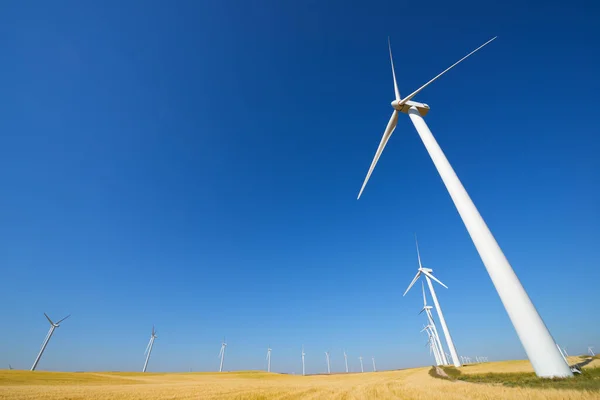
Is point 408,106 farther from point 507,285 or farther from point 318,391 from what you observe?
point 318,391

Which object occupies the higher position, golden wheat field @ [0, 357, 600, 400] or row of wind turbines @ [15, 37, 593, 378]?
row of wind turbines @ [15, 37, 593, 378]

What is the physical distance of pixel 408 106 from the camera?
917 inches

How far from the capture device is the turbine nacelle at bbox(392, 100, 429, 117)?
73.1 feet

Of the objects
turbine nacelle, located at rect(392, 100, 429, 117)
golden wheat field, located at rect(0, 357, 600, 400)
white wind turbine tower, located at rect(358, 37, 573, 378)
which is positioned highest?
turbine nacelle, located at rect(392, 100, 429, 117)

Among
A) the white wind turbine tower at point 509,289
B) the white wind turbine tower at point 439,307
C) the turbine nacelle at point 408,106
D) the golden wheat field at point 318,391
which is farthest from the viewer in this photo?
the white wind turbine tower at point 439,307

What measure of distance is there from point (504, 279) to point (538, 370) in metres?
3.49

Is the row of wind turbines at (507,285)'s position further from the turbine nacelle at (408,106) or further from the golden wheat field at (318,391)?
the turbine nacelle at (408,106)

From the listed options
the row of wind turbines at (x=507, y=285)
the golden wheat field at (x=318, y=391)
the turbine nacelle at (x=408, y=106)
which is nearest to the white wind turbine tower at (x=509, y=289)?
the row of wind turbines at (x=507, y=285)

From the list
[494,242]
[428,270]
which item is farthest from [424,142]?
[428,270]

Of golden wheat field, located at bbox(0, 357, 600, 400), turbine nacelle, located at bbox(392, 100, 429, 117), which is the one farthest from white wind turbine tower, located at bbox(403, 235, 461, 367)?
turbine nacelle, located at bbox(392, 100, 429, 117)

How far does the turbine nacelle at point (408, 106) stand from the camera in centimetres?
2227

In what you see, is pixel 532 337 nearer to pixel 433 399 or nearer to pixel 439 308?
pixel 433 399

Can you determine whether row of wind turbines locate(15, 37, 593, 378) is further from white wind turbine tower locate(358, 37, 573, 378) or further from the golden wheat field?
the golden wheat field

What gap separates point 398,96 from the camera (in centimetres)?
2512
